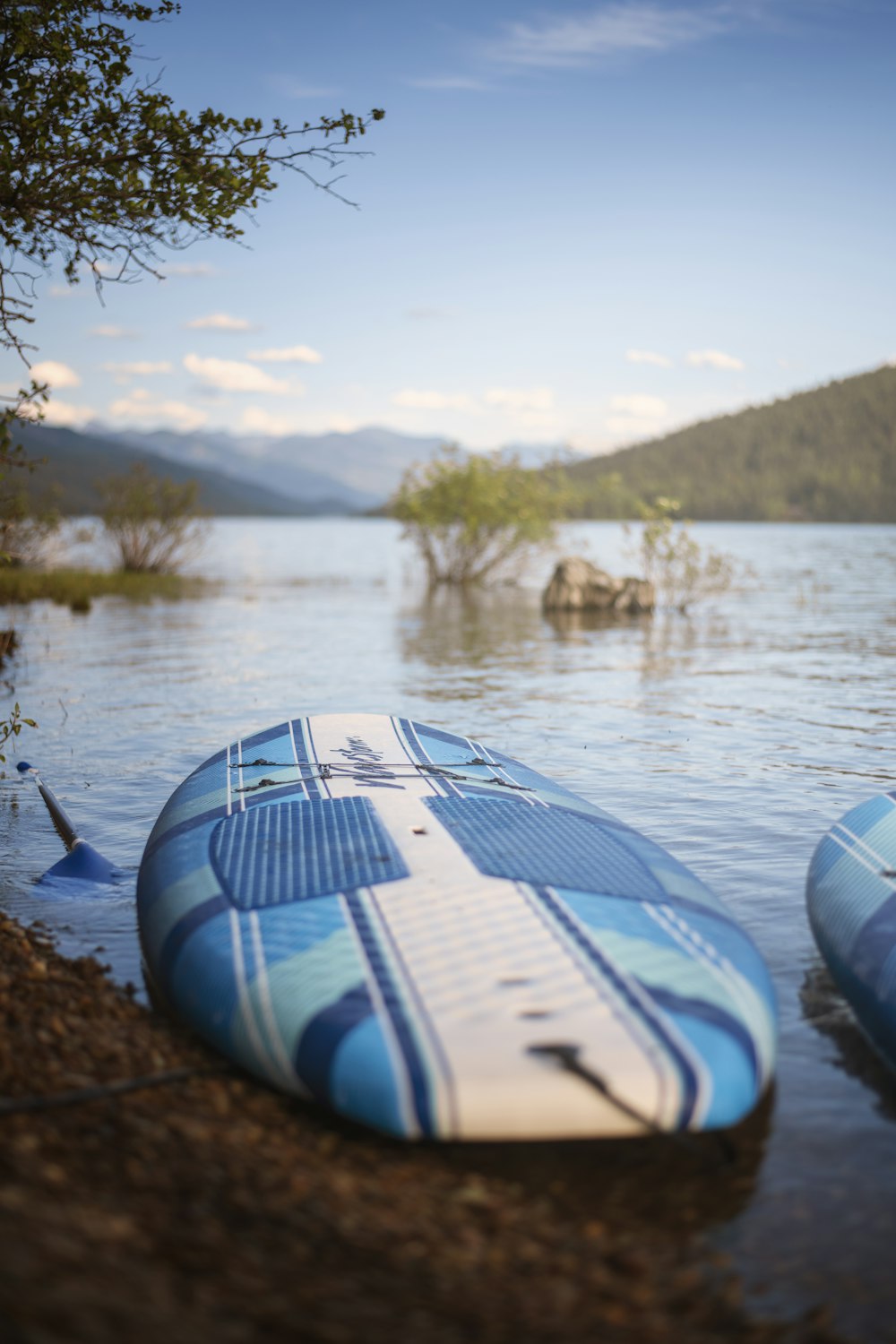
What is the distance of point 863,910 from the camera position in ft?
13.2

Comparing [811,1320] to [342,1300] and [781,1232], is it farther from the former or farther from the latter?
[342,1300]

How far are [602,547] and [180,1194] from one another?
50.5 m

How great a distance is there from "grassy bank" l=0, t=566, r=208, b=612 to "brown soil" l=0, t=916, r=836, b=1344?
17.8 m

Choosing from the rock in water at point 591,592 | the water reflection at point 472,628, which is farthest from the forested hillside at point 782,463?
the rock in water at point 591,592

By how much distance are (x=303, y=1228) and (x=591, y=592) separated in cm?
1911

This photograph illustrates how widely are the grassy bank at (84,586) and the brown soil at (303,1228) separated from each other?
17.8 metres

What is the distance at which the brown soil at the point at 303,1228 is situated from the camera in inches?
83.7

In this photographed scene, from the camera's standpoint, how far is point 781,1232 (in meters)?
2.80

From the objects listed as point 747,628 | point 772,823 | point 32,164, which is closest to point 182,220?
point 32,164

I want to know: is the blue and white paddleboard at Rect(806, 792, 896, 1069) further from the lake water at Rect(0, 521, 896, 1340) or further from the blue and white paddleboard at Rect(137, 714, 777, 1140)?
the blue and white paddleboard at Rect(137, 714, 777, 1140)

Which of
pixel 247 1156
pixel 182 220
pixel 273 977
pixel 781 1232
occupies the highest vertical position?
pixel 182 220

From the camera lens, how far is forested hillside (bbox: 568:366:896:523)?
95188 millimetres

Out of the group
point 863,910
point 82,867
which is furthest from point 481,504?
point 863,910

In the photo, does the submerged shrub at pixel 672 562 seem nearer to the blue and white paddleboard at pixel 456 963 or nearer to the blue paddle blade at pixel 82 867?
the blue paddle blade at pixel 82 867
